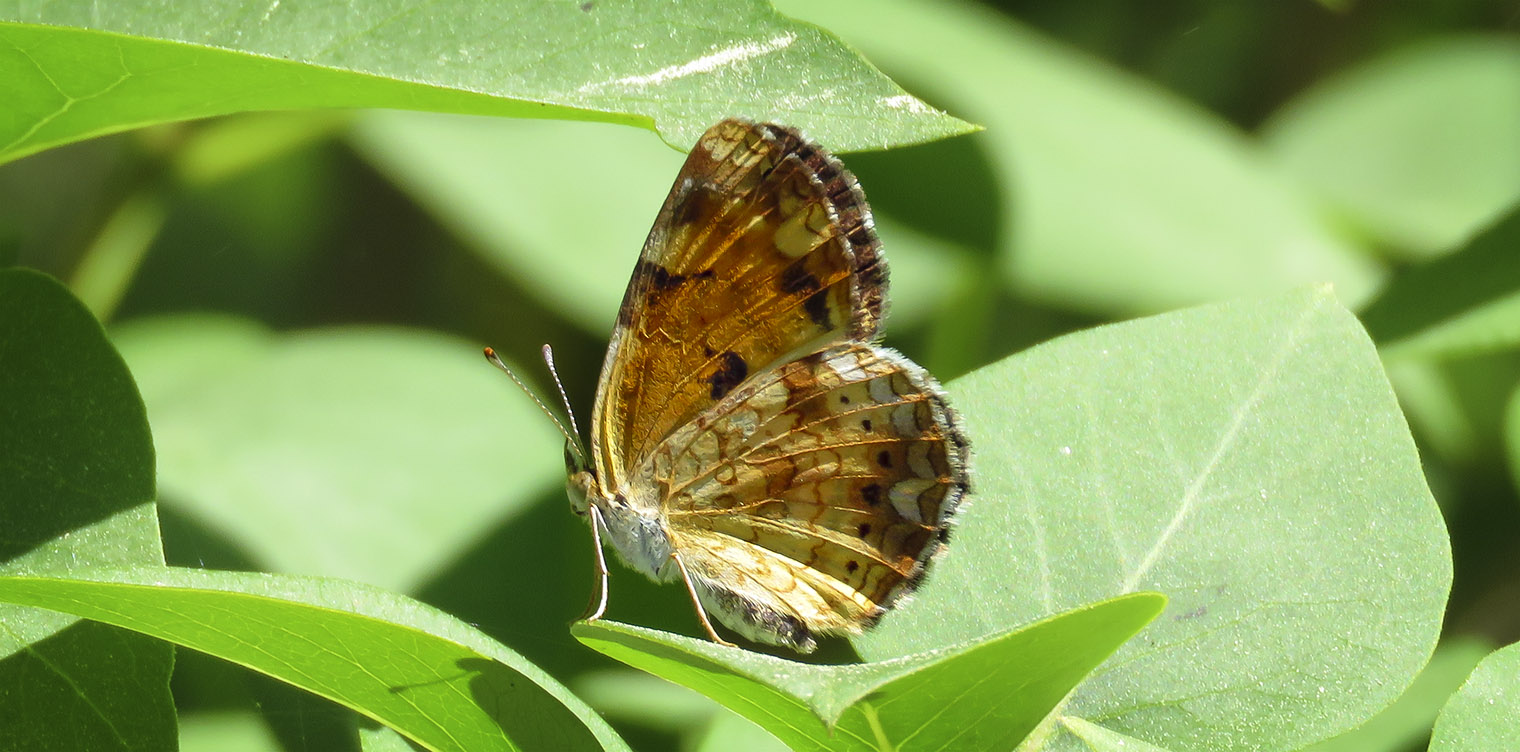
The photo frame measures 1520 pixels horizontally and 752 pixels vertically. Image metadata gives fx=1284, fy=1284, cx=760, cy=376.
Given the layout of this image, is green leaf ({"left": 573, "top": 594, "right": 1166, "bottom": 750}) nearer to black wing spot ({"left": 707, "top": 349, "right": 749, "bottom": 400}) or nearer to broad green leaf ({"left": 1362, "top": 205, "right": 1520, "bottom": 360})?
black wing spot ({"left": 707, "top": 349, "right": 749, "bottom": 400})

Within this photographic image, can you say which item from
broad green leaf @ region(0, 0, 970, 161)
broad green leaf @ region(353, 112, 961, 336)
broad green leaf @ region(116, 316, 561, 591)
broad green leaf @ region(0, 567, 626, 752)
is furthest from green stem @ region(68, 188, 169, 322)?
broad green leaf @ region(0, 567, 626, 752)

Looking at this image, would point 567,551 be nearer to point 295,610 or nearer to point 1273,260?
point 295,610

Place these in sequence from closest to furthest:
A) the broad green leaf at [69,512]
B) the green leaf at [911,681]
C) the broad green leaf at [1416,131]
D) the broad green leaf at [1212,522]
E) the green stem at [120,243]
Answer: the green leaf at [911,681] < the broad green leaf at [69,512] < the broad green leaf at [1212,522] < the green stem at [120,243] < the broad green leaf at [1416,131]

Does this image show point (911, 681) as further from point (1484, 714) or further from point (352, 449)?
point (352, 449)

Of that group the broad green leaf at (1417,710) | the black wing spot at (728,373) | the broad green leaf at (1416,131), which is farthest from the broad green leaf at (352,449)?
the broad green leaf at (1416,131)

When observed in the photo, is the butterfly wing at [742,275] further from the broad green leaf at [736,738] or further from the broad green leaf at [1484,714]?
the broad green leaf at [1484,714]
